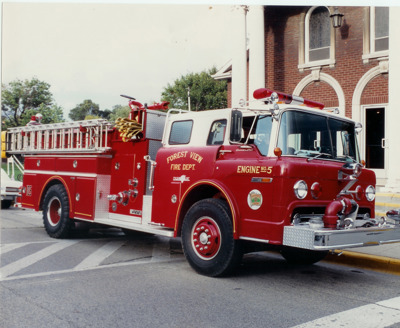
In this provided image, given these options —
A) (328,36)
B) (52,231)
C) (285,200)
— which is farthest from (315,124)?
(328,36)

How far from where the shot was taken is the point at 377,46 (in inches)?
486

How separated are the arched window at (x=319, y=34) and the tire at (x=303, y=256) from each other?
320 inches

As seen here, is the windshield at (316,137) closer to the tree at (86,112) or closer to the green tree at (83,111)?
the tree at (86,112)

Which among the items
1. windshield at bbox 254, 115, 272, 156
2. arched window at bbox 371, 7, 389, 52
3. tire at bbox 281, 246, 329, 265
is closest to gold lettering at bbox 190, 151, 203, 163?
windshield at bbox 254, 115, 272, 156

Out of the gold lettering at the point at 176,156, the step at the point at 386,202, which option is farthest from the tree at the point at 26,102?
the step at the point at 386,202

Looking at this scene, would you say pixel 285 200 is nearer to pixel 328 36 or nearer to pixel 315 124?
pixel 315 124

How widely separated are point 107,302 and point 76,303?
1.00 ft

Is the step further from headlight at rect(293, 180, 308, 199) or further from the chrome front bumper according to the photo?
headlight at rect(293, 180, 308, 199)

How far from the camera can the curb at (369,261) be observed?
21.7 feet

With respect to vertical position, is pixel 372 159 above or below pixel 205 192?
above

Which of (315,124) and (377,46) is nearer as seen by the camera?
(315,124)

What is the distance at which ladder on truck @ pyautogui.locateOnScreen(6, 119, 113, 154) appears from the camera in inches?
321

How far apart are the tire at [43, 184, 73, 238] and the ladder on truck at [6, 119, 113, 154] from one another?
0.80 m

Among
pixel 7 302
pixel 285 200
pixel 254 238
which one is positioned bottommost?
pixel 7 302
